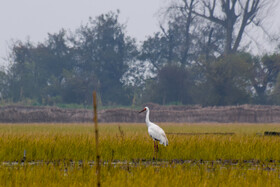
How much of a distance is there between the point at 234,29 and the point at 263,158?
A: 125 ft

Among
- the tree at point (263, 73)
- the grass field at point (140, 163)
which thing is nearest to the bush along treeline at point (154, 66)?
the tree at point (263, 73)

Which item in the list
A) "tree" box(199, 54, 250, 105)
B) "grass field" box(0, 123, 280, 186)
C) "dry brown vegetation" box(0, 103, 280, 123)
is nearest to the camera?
"grass field" box(0, 123, 280, 186)

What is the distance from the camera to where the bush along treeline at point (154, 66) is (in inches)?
1628

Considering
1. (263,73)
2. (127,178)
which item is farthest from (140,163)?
(263,73)

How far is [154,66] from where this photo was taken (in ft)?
161

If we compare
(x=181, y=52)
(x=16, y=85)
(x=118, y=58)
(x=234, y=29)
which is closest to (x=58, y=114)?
(x=16, y=85)

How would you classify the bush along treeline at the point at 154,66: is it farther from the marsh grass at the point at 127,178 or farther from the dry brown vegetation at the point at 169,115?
the marsh grass at the point at 127,178

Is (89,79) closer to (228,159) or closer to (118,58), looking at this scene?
(118,58)

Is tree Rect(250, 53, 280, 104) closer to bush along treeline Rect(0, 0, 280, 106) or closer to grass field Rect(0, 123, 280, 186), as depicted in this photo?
bush along treeline Rect(0, 0, 280, 106)

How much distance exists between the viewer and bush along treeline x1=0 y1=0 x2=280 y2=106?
41344 mm

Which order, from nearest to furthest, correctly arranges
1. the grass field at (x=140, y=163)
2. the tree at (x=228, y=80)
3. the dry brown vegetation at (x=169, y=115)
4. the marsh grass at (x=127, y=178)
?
1. the marsh grass at (x=127, y=178)
2. the grass field at (x=140, y=163)
3. the dry brown vegetation at (x=169, y=115)
4. the tree at (x=228, y=80)

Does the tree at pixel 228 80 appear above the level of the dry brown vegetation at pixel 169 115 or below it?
above

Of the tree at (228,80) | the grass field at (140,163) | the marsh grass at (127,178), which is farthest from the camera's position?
the tree at (228,80)

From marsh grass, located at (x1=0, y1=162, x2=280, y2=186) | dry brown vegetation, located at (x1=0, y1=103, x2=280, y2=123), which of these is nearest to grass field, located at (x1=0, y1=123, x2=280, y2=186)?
marsh grass, located at (x1=0, y1=162, x2=280, y2=186)
